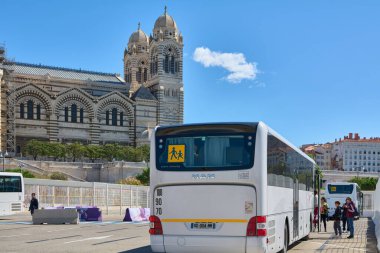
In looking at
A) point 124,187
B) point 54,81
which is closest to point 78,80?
point 54,81

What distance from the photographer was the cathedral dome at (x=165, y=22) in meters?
113

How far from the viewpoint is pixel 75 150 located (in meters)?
87.3

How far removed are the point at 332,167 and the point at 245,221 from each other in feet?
544

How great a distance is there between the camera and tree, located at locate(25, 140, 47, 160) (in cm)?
8456

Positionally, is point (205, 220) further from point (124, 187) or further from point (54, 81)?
point (54, 81)

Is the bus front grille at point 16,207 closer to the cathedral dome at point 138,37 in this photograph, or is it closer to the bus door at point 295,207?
the bus door at point 295,207

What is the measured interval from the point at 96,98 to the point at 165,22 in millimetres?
22404

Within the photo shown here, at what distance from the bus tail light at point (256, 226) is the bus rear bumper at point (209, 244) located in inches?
4.2

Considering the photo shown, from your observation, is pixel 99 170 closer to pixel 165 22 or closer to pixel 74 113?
pixel 74 113

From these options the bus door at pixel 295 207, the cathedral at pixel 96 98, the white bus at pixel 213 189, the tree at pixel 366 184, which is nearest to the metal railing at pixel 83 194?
the bus door at pixel 295 207

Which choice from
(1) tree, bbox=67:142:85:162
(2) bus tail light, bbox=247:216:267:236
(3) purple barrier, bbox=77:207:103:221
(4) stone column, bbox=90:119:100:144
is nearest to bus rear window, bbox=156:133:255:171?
(2) bus tail light, bbox=247:216:267:236

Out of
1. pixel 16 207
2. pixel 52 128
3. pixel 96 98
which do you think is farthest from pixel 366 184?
pixel 16 207

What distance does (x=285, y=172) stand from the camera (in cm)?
1309

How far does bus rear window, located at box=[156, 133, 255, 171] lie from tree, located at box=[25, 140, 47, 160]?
76290 mm
